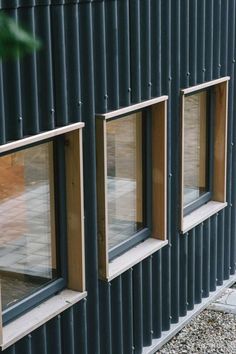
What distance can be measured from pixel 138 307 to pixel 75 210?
1297 millimetres

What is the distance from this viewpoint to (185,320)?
593 cm

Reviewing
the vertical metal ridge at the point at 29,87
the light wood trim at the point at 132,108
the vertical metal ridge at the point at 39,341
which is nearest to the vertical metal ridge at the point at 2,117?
the vertical metal ridge at the point at 29,87

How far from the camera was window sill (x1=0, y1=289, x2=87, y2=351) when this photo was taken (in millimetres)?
3689

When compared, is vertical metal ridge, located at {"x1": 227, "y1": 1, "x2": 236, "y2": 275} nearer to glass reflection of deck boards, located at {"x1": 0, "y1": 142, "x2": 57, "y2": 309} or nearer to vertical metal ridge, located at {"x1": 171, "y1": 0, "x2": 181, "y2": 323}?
vertical metal ridge, located at {"x1": 171, "y1": 0, "x2": 181, "y2": 323}

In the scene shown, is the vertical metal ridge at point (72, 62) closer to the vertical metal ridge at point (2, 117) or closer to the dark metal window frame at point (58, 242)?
the dark metal window frame at point (58, 242)

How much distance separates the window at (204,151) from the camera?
19.5 feet

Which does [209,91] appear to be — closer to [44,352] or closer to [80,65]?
[80,65]

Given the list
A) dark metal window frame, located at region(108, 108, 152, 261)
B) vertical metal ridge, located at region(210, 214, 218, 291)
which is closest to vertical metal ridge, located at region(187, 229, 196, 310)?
vertical metal ridge, located at region(210, 214, 218, 291)

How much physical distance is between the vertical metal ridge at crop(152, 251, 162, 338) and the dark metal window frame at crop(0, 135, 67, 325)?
1.17m

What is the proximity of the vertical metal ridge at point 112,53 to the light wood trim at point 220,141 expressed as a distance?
1991 millimetres

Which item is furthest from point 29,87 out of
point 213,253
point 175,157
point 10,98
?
point 213,253

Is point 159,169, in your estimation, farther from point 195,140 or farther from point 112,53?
point 112,53

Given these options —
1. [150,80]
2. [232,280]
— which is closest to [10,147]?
[150,80]

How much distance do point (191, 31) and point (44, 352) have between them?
Answer: 9.48 ft
